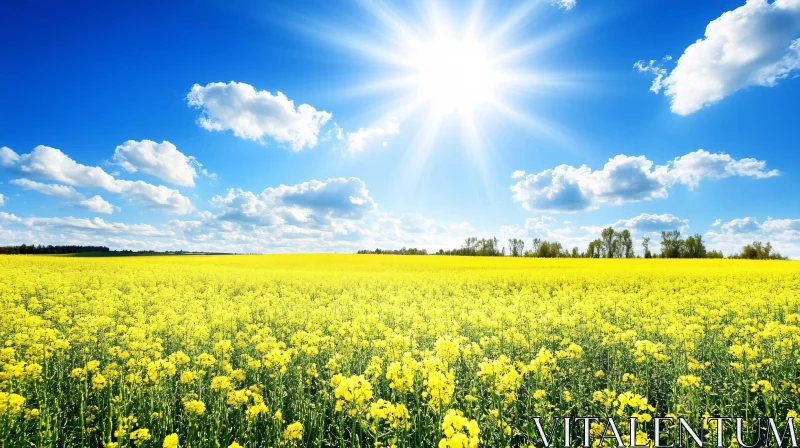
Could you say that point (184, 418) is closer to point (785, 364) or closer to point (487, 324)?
point (487, 324)

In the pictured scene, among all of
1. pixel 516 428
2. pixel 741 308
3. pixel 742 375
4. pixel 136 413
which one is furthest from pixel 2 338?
pixel 741 308

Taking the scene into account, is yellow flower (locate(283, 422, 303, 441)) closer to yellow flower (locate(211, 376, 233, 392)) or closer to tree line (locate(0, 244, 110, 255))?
yellow flower (locate(211, 376, 233, 392))

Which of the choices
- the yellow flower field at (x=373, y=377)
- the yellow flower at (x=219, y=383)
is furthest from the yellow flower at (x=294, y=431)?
the yellow flower at (x=219, y=383)

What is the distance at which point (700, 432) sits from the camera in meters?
5.17

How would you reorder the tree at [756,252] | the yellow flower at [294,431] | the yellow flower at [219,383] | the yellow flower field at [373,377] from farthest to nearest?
the tree at [756,252] < the yellow flower at [219,383] < the yellow flower field at [373,377] < the yellow flower at [294,431]

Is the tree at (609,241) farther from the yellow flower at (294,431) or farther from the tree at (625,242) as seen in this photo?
the yellow flower at (294,431)

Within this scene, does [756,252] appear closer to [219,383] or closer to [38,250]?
[219,383]

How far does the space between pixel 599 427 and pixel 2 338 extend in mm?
12700

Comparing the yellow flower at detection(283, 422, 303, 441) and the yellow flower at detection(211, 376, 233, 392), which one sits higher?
the yellow flower at detection(211, 376, 233, 392)

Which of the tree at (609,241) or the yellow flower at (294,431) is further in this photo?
the tree at (609,241)

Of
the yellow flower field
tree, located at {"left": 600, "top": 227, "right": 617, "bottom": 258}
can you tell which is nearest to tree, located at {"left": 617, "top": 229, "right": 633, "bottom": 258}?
tree, located at {"left": 600, "top": 227, "right": 617, "bottom": 258}

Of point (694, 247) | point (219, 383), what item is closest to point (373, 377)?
point (219, 383)

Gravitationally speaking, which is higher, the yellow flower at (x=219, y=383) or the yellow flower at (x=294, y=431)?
the yellow flower at (x=219, y=383)

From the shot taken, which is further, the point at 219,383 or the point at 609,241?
the point at 609,241
